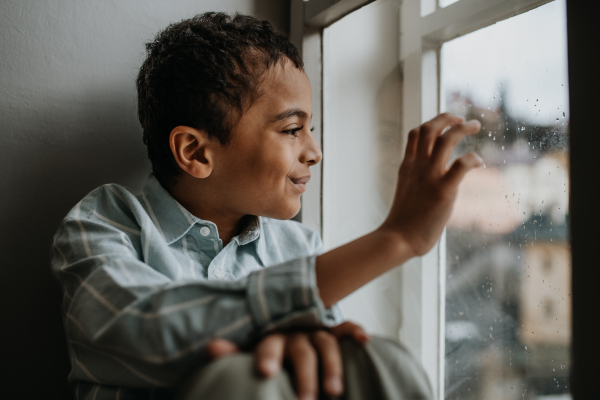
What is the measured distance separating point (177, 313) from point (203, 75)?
409mm

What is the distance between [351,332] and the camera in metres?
0.45

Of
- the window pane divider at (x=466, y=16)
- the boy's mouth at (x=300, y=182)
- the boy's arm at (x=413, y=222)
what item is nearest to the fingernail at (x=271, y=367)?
the boy's arm at (x=413, y=222)

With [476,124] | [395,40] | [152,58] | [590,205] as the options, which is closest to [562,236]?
[590,205]

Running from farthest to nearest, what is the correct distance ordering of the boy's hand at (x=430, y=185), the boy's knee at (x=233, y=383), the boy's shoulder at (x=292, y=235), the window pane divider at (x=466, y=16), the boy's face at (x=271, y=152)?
the boy's shoulder at (x=292, y=235) → the boy's face at (x=271, y=152) → the window pane divider at (x=466, y=16) → the boy's hand at (x=430, y=185) → the boy's knee at (x=233, y=383)

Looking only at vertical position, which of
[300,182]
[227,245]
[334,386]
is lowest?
[334,386]

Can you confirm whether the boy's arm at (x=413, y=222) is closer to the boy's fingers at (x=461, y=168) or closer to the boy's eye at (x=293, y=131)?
the boy's fingers at (x=461, y=168)

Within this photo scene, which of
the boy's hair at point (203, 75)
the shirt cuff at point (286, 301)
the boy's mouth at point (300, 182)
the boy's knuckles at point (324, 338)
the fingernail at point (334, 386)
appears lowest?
the fingernail at point (334, 386)

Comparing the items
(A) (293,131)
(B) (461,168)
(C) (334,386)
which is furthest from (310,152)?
(C) (334,386)

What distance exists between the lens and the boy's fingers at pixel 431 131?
1.58ft

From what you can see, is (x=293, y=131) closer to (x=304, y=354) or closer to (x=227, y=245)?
(x=227, y=245)

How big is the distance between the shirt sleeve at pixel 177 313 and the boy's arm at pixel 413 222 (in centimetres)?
4

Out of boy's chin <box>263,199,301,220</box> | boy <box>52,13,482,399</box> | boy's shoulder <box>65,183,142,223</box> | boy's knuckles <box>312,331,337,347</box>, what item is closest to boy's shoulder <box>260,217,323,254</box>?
boy <box>52,13,482,399</box>

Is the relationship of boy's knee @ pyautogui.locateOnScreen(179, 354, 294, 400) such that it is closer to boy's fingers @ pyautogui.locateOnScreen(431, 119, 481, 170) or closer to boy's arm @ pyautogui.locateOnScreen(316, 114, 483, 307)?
boy's arm @ pyautogui.locateOnScreen(316, 114, 483, 307)

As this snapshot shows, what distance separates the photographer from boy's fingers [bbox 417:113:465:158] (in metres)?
0.48
